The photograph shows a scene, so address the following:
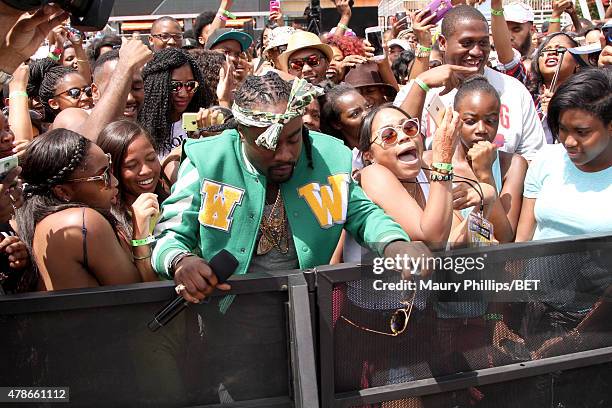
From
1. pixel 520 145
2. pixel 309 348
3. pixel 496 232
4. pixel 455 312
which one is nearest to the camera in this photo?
pixel 309 348

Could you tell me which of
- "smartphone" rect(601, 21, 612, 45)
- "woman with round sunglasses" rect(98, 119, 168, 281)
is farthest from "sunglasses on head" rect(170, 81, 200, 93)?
"smartphone" rect(601, 21, 612, 45)

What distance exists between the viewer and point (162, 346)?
219 centimetres

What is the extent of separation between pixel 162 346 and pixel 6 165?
0.83 metres

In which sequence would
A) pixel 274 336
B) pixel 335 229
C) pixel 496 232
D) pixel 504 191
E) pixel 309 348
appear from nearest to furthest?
pixel 309 348 → pixel 274 336 → pixel 335 229 → pixel 496 232 → pixel 504 191

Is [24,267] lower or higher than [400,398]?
higher

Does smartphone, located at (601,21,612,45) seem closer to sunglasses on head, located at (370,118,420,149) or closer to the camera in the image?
sunglasses on head, located at (370,118,420,149)

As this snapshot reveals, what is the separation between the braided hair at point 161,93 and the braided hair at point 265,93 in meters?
1.75

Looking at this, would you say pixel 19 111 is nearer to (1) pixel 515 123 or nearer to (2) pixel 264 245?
(2) pixel 264 245

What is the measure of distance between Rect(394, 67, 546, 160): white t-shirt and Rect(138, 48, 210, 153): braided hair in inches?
54.7

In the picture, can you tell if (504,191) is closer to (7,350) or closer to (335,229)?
(335,229)

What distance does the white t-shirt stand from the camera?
421 centimetres

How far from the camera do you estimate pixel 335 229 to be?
2.62m

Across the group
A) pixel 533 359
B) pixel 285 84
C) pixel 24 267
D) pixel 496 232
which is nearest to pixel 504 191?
pixel 496 232

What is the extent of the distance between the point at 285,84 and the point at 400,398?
1196 millimetres
